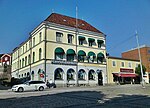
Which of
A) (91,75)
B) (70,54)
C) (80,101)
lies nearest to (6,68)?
(70,54)

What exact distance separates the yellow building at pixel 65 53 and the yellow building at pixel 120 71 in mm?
2050

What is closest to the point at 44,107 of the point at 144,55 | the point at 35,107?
the point at 35,107

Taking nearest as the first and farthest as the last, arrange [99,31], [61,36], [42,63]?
[42,63]
[61,36]
[99,31]

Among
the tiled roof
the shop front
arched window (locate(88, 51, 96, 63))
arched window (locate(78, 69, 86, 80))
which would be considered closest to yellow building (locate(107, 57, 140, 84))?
the shop front

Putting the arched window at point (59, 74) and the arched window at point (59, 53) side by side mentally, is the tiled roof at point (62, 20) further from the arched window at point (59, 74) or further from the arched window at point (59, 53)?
the arched window at point (59, 74)

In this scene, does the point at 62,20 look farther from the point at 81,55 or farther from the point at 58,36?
the point at 81,55

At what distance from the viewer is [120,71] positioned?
51438mm

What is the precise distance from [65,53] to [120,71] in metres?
17.4

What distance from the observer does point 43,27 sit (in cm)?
4116

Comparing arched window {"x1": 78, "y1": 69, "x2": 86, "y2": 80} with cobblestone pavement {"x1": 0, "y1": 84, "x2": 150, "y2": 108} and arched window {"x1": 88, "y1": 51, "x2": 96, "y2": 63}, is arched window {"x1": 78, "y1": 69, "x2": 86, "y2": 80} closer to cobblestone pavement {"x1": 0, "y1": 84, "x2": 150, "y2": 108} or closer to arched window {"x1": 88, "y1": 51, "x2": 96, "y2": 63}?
arched window {"x1": 88, "y1": 51, "x2": 96, "y2": 63}

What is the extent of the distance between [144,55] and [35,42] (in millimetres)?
41893

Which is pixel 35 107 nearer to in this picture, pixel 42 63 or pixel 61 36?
pixel 42 63

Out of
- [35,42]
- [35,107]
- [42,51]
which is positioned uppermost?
[35,42]

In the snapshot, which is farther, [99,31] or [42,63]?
[99,31]
